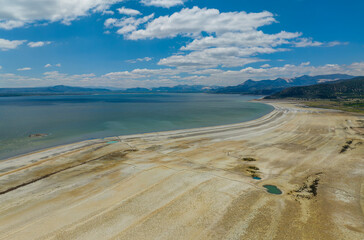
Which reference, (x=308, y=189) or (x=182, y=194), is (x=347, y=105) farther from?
(x=182, y=194)

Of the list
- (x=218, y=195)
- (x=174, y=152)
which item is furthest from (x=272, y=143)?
(x=218, y=195)

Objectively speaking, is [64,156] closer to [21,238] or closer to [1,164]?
[1,164]

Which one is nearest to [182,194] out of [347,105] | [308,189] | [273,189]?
[273,189]

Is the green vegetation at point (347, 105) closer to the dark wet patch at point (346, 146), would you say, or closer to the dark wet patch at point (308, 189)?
the dark wet patch at point (346, 146)

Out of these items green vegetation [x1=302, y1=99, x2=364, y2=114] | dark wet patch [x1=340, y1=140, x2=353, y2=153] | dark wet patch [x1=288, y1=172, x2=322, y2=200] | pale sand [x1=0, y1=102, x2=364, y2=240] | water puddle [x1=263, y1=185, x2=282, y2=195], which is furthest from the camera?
green vegetation [x1=302, y1=99, x2=364, y2=114]

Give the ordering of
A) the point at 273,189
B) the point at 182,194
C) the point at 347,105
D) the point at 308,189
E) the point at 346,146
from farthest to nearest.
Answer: the point at 347,105 → the point at 346,146 → the point at 273,189 → the point at 308,189 → the point at 182,194

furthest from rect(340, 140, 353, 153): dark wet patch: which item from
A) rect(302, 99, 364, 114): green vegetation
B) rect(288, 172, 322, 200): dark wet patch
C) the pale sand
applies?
rect(302, 99, 364, 114): green vegetation

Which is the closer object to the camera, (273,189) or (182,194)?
(182,194)

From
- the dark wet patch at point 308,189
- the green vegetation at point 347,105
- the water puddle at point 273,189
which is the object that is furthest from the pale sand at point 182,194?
the green vegetation at point 347,105

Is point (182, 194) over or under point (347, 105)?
under

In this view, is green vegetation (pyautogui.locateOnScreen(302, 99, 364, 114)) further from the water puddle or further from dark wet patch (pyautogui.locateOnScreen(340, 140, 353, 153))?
the water puddle
